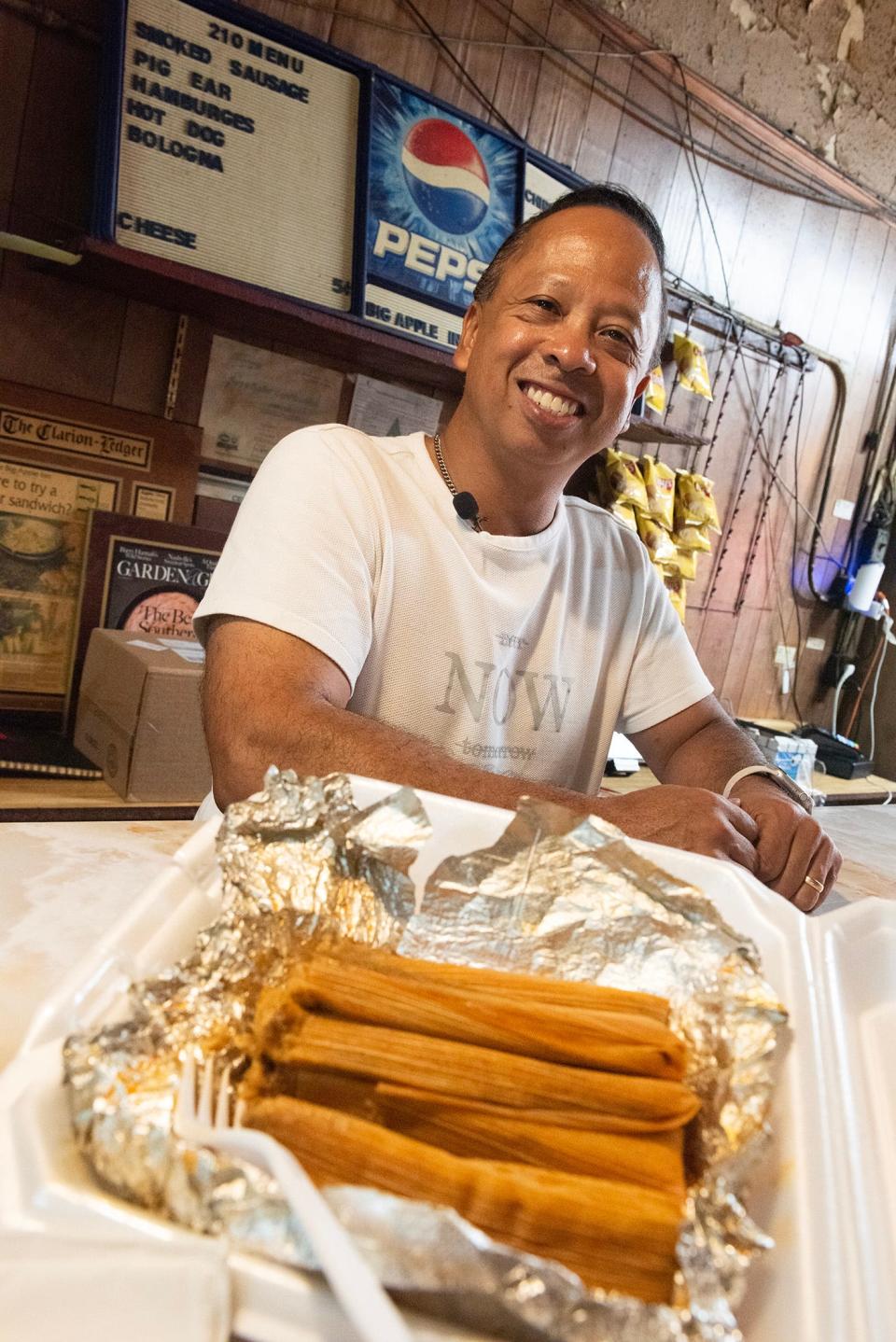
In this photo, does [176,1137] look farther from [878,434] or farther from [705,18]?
[878,434]

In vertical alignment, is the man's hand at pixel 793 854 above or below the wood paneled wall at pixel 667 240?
below

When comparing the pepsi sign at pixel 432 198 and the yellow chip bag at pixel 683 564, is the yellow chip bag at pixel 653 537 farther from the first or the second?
the pepsi sign at pixel 432 198

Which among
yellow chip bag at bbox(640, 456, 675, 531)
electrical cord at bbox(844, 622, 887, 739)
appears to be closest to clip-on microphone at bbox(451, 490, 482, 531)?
yellow chip bag at bbox(640, 456, 675, 531)

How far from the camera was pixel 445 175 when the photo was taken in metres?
1.99

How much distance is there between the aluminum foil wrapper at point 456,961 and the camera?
0.29m

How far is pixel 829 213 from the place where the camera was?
10.2 ft

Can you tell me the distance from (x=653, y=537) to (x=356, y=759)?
1.84 metres

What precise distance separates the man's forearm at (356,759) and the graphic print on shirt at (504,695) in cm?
28

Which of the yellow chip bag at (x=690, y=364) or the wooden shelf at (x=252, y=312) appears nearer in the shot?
the wooden shelf at (x=252, y=312)

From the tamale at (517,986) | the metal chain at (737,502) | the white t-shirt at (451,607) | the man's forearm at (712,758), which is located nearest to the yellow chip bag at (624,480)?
the metal chain at (737,502)

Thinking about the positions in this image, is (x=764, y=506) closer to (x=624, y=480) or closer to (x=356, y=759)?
(x=624, y=480)

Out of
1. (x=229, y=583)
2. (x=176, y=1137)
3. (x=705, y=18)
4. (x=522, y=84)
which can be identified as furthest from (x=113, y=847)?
(x=705, y=18)

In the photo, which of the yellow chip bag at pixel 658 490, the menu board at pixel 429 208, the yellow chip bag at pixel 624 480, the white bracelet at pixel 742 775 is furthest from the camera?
the yellow chip bag at pixel 658 490

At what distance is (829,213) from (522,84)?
1435 millimetres
